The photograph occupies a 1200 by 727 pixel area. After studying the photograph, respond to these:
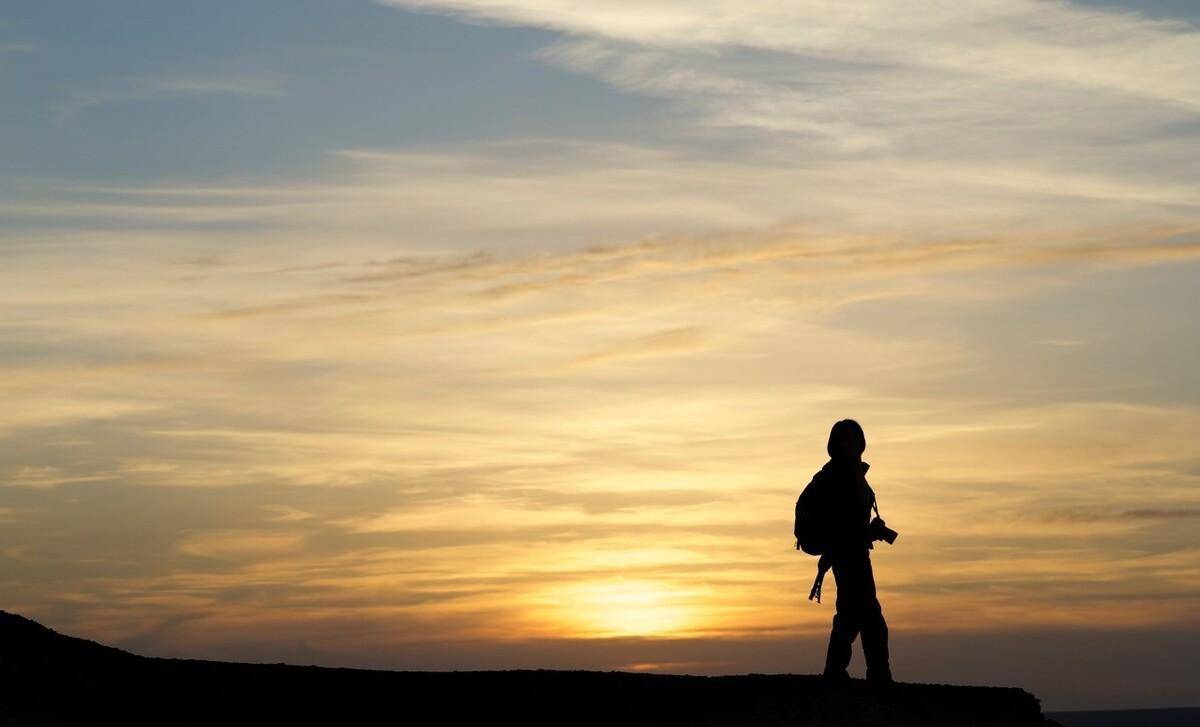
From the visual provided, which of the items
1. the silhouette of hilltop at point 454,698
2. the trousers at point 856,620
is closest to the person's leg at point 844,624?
the trousers at point 856,620

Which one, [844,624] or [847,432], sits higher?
[847,432]

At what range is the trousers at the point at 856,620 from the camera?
1681cm

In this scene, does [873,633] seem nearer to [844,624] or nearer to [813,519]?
[844,624]

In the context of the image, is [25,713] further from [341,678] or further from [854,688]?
[854,688]

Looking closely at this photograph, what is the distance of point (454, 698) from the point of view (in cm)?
1647

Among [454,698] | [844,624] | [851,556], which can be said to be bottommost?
[454,698]

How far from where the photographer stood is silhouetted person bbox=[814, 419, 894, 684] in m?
16.8

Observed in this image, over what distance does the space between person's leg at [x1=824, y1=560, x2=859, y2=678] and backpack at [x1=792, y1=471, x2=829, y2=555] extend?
1.11 ft

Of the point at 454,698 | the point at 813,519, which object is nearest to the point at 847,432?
the point at 813,519

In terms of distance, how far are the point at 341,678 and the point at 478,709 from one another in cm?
199

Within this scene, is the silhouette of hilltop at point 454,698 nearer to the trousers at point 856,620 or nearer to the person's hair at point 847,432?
the trousers at point 856,620

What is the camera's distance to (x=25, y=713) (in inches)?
627

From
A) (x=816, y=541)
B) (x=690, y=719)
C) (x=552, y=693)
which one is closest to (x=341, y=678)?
(x=552, y=693)

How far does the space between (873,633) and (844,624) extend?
0.31 metres
